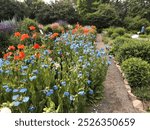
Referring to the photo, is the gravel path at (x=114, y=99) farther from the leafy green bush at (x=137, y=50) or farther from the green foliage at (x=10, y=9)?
the green foliage at (x=10, y=9)

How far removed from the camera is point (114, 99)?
505 cm

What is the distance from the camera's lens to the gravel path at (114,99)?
4625 millimetres

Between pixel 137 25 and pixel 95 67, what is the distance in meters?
18.2

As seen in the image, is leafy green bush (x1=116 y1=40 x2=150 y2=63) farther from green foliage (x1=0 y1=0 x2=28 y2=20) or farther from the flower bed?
green foliage (x1=0 y1=0 x2=28 y2=20)

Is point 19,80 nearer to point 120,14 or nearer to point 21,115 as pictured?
point 21,115

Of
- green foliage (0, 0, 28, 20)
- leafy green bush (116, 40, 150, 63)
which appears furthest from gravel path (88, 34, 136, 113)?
green foliage (0, 0, 28, 20)

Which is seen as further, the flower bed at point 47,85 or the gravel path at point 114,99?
the gravel path at point 114,99

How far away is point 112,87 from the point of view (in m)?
5.68

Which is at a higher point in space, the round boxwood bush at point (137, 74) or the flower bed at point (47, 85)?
the flower bed at point (47, 85)

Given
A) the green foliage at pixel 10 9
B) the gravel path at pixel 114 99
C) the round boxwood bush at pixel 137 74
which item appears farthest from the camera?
the green foliage at pixel 10 9

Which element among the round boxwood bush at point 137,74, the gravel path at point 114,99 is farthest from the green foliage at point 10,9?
the round boxwood bush at point 137,74

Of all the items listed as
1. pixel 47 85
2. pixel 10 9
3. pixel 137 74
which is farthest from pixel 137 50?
pixel 10 9

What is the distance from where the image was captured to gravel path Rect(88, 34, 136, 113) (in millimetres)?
4625

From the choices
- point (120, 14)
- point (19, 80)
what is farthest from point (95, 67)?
point (120, 14)
